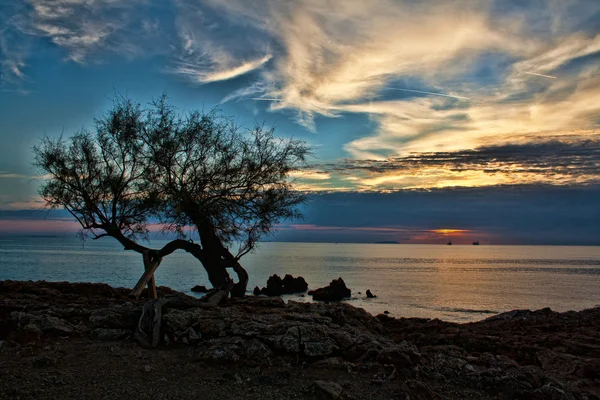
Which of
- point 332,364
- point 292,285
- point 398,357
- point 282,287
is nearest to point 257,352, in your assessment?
point 332,364

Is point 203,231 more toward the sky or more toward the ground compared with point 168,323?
more toward the sky

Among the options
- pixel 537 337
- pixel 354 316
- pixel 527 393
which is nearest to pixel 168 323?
pixel 354 316

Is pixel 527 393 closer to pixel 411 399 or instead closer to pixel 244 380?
pixel 411 399

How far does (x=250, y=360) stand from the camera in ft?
34.1

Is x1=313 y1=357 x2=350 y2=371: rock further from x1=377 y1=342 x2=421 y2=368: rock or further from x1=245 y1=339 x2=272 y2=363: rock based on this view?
x1=245 y1=339 x2=272 y2=363: rock

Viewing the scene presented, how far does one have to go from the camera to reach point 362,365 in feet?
34.1

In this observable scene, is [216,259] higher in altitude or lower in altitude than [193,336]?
higher

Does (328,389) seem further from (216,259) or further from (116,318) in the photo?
(216,259)

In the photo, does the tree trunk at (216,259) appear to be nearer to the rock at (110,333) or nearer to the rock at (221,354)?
the rock at (110,333)

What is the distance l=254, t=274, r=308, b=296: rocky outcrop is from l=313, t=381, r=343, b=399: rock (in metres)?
48.7

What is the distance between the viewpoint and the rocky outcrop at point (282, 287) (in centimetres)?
5841

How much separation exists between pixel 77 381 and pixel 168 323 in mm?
2874

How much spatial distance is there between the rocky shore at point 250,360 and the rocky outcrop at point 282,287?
4528cm

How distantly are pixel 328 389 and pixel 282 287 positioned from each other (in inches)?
2006
